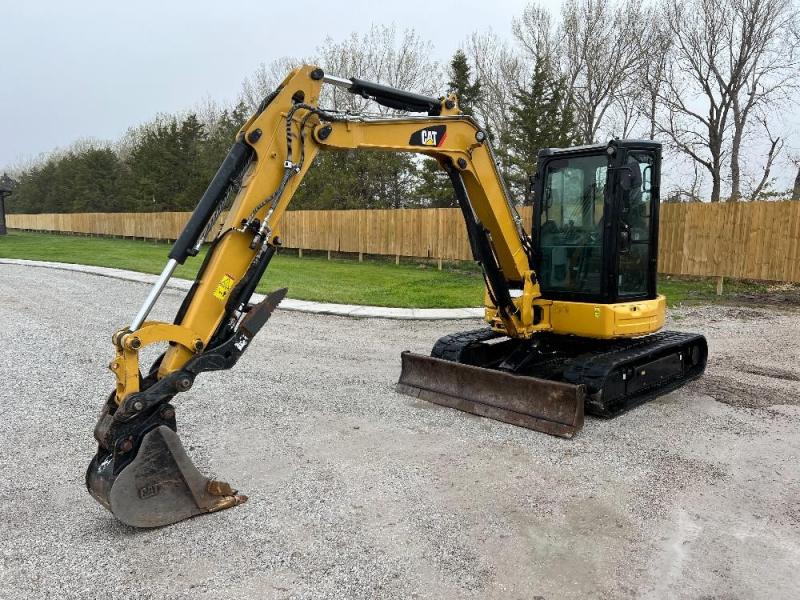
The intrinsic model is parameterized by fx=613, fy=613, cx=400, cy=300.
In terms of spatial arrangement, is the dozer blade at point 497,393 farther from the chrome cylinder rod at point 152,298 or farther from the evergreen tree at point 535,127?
the evergreen tree at point 535,127

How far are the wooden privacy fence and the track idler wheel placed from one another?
46.9ft

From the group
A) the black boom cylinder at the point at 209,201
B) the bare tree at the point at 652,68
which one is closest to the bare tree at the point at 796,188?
the bare tree at the point at 652,68

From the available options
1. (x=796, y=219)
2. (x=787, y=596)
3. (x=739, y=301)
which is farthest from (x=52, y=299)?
(x=796, y=219)

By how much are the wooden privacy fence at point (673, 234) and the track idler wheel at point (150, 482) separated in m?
14.3

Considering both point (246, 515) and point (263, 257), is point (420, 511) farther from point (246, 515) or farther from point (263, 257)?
point (263, 257)

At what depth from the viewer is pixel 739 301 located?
46.8 ft

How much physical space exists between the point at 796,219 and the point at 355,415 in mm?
12333

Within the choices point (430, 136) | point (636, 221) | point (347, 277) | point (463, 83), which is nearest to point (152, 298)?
point (430, 136)

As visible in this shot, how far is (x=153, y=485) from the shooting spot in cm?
386

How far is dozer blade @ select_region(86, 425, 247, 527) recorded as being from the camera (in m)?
3.74

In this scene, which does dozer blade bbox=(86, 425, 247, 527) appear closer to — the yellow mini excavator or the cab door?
the yellow mini excavator

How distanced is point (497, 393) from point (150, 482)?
134 inches

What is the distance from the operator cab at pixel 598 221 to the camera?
20.6 ft

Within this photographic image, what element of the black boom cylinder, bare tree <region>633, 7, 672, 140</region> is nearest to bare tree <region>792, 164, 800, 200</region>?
bare tree <region>633, 7, 672, 140</region>
